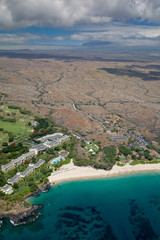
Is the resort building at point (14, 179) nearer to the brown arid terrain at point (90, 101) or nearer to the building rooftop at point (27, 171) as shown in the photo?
the building rooftop at point (27, 171)

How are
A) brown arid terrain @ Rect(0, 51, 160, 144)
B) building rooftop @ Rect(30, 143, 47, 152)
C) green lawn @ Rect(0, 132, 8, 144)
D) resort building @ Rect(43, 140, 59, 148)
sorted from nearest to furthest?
1. building rooftop @ Rect(30, 143, 47, 152)
2. resort building @ Rect(43, 140, 59, 148)
3. green lawn @ Rect(0, 132, 8, 144)
4. brown arid terrain @ Rect(0, 51, 160, 144)

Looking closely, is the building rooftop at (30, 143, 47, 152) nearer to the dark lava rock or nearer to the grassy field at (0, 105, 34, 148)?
the grassy field at (0, 105, 34, 148)

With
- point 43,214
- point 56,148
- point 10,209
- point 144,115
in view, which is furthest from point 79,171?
point 144,115

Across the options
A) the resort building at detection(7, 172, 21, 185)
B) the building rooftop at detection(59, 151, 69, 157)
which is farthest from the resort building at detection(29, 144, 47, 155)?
the resort building at detection(7, 172, 21, 185)

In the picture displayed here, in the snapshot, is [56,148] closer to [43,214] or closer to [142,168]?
[43,214]

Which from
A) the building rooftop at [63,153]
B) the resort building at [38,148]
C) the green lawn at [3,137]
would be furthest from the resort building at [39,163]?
the green lawn at [3,137]

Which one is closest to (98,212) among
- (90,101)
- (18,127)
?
(18,127)
